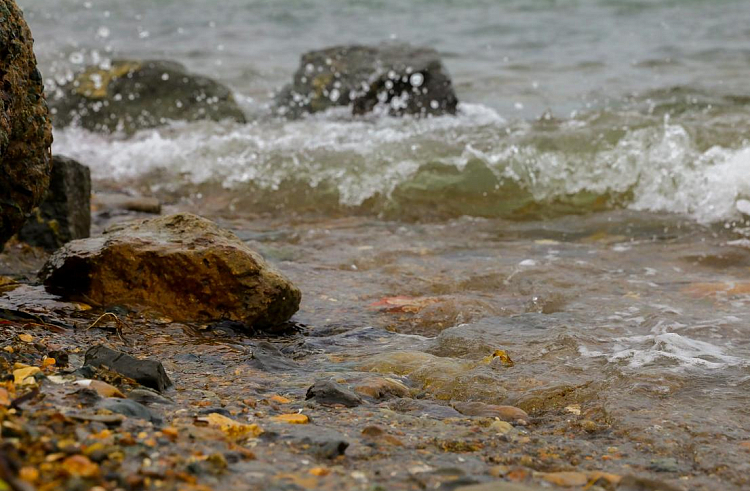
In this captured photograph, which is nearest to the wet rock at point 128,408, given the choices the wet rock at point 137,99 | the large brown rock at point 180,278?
the large brown rock at point 180,278

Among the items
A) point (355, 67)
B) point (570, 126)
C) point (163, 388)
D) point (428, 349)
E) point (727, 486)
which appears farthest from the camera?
point (355, 67)

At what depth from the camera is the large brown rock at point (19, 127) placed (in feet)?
9.14

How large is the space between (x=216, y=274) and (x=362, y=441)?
1.32 metres

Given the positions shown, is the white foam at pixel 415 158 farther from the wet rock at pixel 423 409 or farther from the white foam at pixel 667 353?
the wet rock at pixel 423 409

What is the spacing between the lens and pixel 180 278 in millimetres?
3271

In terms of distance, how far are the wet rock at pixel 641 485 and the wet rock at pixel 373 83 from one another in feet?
21.0

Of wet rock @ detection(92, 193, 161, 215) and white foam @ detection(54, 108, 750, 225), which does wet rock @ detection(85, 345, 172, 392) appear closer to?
wet rock @ detection(92, 193, 161, 215)

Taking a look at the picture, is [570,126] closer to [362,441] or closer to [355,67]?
[355,67]

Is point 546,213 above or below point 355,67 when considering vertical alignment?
below

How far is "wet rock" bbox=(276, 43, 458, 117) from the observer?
827cm

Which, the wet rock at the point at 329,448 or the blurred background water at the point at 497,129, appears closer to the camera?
the wet rock at the point at 329,448

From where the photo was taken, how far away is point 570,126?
7.02 meters

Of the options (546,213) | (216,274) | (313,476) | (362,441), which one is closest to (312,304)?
(216,274)

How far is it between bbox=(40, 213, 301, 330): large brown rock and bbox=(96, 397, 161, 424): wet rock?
3.96 feet
